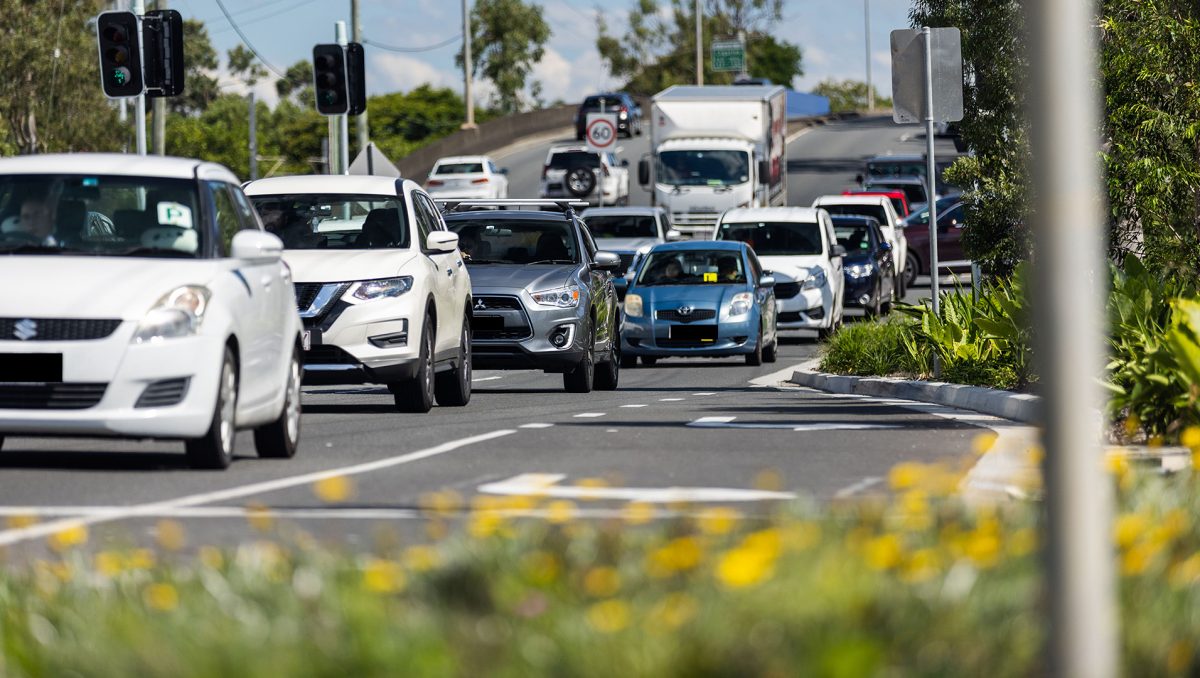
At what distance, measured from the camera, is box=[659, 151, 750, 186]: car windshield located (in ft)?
146

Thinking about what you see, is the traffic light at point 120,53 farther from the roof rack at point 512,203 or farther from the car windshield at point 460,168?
the car windshield at point 460,168

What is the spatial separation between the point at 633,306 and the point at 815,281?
5189 millimetres

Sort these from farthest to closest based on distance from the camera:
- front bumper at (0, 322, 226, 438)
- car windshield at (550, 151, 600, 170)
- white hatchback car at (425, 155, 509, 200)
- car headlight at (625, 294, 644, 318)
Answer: white hatchback car at (425, 155, 509, 200), car windshield at (550, 151, 600, 170), car headlight at (625, 294, 644, 318), front bumper at (0, 322, 226, 438)

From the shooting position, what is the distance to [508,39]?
11875 centimetres

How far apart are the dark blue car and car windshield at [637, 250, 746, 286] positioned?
25.9ft

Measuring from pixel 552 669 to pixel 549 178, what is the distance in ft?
205

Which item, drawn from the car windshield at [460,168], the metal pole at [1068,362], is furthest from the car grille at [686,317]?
the car windshield at [460,168]

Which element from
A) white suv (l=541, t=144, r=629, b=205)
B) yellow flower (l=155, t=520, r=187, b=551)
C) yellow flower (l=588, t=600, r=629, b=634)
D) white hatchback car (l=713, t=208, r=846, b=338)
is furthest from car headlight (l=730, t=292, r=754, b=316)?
white suv (l=541, t=144, r=629, b=205)

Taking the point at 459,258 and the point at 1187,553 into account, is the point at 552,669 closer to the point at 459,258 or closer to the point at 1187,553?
the point at 1187,553

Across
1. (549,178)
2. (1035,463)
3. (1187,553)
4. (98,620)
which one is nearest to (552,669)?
(98,620)

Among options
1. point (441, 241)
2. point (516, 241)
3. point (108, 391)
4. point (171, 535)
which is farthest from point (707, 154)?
point (171, 535)

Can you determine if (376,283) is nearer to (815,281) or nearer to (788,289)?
(788,289)

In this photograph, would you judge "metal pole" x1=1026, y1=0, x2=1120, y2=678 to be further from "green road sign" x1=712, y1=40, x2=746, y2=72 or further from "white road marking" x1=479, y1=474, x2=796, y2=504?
"green road sign" x1=712, y1=40, x2=746, y2=72

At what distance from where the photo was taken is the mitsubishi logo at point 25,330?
412 inches
